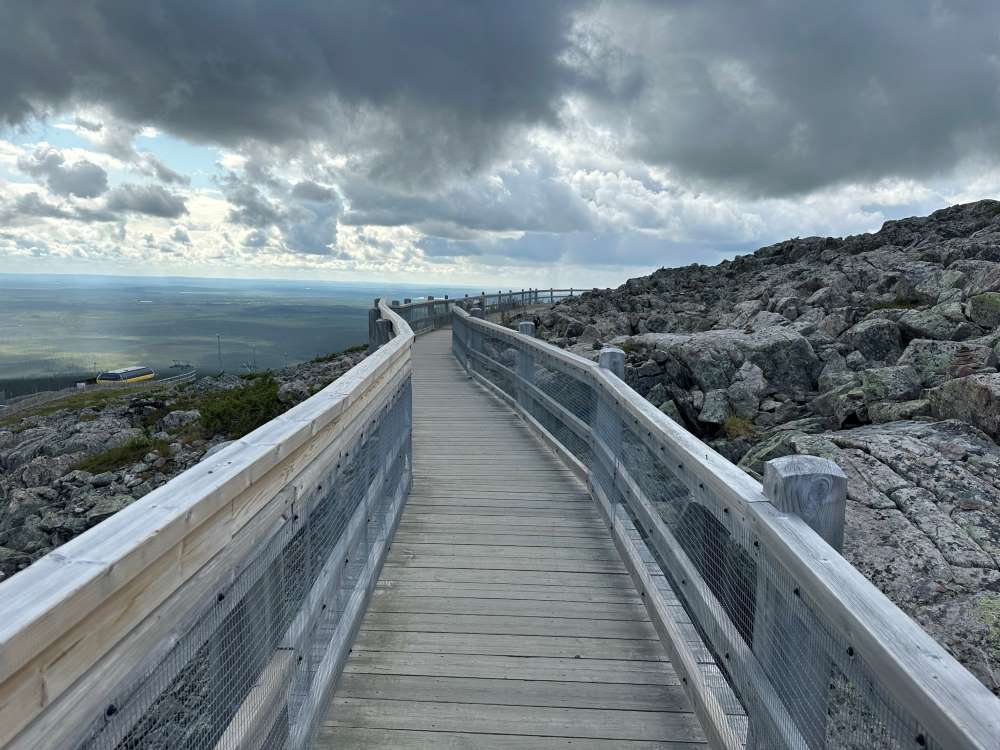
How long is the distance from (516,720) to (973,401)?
6.30 metres

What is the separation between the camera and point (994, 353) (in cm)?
915

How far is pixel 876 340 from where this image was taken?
12602 millimetres

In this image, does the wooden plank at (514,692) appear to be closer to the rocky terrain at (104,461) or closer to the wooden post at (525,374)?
the rocky terrain at (104,461)

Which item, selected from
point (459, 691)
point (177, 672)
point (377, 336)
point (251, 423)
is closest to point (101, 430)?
point (251, 423)

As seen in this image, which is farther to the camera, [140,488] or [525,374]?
[140,488]

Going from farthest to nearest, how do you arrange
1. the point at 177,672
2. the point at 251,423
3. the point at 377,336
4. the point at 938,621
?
the point at 251,423
the point at 377,336
the point at 938,621
the point at 177,672

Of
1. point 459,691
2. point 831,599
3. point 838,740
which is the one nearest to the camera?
point 831,599

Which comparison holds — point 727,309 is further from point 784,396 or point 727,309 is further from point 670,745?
point 670,745

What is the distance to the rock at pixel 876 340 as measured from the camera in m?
12.5

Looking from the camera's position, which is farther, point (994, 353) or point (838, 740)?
point (994, 353)

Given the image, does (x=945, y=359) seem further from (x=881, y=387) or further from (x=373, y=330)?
(x=373, y=330)

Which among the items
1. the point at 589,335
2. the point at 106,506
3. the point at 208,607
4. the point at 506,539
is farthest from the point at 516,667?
the point at 589,335

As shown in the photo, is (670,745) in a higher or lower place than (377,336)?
lower

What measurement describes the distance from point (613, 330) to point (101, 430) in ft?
46.6
